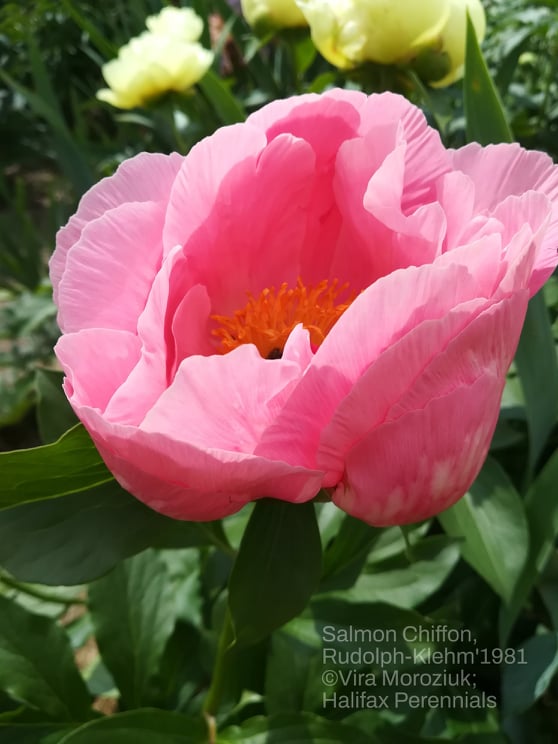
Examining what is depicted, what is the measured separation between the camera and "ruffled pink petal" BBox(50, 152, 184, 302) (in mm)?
310

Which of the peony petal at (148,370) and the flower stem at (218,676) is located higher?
the peony petal at (148,370)

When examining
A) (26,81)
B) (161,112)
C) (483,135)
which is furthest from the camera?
(26,81)

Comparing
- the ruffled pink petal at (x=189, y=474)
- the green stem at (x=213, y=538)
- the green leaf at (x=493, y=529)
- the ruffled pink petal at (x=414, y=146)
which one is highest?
the ruffled pink petal at (x=414, y=146)

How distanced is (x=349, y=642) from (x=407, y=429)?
0.25 meters

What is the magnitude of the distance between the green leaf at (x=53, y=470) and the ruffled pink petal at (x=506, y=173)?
0.64ft

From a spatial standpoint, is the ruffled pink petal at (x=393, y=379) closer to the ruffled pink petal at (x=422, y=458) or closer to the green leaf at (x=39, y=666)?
the ruffled pink petal at (x=422, y=458)

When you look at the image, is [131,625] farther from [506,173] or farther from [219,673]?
[506,173]

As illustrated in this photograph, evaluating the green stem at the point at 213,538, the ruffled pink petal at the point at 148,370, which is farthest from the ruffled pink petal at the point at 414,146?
the green stem at the point at 213,538

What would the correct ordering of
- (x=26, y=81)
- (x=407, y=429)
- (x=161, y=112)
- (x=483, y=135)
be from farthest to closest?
(x=26, y=81) → (x=161, y=112) → (x=483, y=135) → (x=407, y=429)

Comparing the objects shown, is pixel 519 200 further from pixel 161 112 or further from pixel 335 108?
pixel 161 112

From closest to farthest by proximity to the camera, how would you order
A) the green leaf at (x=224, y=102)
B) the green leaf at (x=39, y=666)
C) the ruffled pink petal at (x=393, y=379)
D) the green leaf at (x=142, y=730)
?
the ruffled pink petal at (x=393, y=379)
the green leaf at (x=142, y=730)
the green leaf at (x=39, y=666)
the green leaf at (x=224, y=102)

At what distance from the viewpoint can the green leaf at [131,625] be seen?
507 mm

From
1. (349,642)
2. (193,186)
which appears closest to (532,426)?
(349,642)

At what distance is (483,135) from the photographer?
1.45 ft
